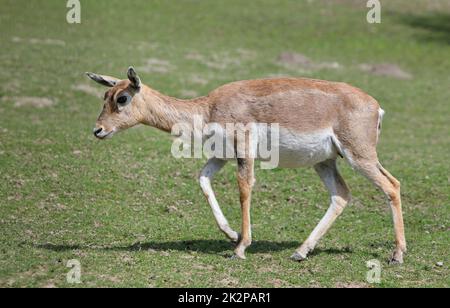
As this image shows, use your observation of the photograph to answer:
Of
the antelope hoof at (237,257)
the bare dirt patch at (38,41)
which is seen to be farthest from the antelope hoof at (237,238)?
the bare dirt patch at (38,41)

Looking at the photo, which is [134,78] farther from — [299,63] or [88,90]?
[299,63]

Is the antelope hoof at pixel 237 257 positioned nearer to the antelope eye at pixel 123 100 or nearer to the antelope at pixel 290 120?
the antelope at pixel 290 120

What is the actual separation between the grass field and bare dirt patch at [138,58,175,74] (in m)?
0.11

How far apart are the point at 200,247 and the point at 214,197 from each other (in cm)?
81

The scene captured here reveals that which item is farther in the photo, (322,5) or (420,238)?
(322,5)

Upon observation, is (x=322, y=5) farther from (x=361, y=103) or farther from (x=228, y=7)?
(x=361, y=103)

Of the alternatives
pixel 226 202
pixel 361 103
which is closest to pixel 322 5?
pixel 226 202

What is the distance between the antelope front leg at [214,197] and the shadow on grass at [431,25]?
68.5 feet

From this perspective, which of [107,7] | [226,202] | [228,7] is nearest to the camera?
[226,202]

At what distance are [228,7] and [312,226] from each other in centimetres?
2038

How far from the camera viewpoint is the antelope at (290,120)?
962 cm

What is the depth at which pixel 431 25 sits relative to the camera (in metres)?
30.6

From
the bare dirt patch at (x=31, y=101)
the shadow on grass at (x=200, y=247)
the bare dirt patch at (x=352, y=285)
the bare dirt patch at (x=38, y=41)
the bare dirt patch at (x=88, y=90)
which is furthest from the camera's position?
the bare dirt patch at (x=38, y=41)

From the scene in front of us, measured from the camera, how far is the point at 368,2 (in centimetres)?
3203
